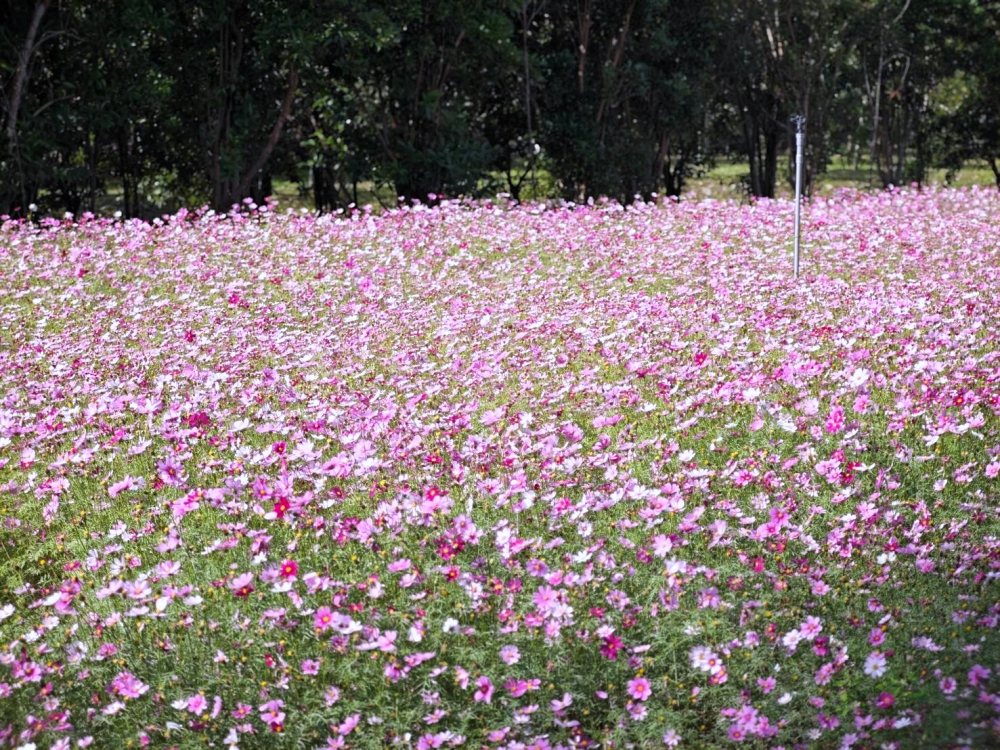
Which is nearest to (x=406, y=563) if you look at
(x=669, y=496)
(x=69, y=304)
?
(x=669, y=496)

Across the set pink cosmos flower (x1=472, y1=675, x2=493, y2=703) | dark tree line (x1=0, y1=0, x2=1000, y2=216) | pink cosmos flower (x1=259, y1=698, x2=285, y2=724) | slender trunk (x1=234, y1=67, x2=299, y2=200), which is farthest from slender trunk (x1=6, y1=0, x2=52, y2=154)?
pink cosmos flower (x1=472, y1=675, x2=493, y2=703)

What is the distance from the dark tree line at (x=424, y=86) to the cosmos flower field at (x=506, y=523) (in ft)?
20.5

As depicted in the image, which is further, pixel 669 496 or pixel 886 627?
pixel 669 496

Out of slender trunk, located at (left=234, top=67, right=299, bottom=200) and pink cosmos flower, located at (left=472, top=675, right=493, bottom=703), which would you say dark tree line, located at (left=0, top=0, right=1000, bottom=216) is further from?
pink cosmos flower, located at (left=472, top=675, right=493, bottom=703)

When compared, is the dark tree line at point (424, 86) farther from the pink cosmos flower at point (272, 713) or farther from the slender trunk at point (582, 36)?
the pink cosmos flower at point (272, 713)

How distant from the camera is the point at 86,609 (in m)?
4.04

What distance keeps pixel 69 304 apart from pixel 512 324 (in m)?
3.42

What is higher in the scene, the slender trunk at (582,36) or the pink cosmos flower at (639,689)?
the slender trunk at (582,36)

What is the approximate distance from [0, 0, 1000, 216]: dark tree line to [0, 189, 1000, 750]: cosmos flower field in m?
6.25

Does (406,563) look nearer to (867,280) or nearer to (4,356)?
(4,356)

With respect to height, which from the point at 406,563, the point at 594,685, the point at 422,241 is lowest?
the point at 594,685

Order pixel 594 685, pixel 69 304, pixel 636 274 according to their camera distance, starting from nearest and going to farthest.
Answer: pixel 594 685 → pixel 69 304 → pixel 636 274

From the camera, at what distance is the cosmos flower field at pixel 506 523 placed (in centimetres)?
349

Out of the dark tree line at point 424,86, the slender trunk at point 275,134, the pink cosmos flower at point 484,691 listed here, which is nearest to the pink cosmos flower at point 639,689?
the pink cosmos flower at point 484,691
